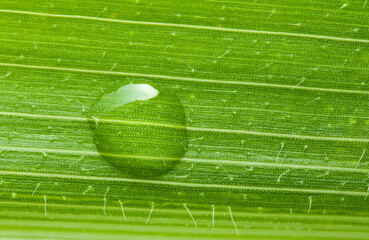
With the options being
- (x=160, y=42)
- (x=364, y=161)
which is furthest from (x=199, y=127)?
(x=364, y=161)

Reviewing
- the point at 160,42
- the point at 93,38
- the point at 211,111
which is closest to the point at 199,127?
the point at 211,111

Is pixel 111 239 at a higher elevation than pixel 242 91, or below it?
below

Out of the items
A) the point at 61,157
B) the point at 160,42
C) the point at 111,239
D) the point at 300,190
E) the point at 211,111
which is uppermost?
the point at 160,42

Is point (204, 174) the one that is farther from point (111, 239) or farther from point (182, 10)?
point (182, 10)
